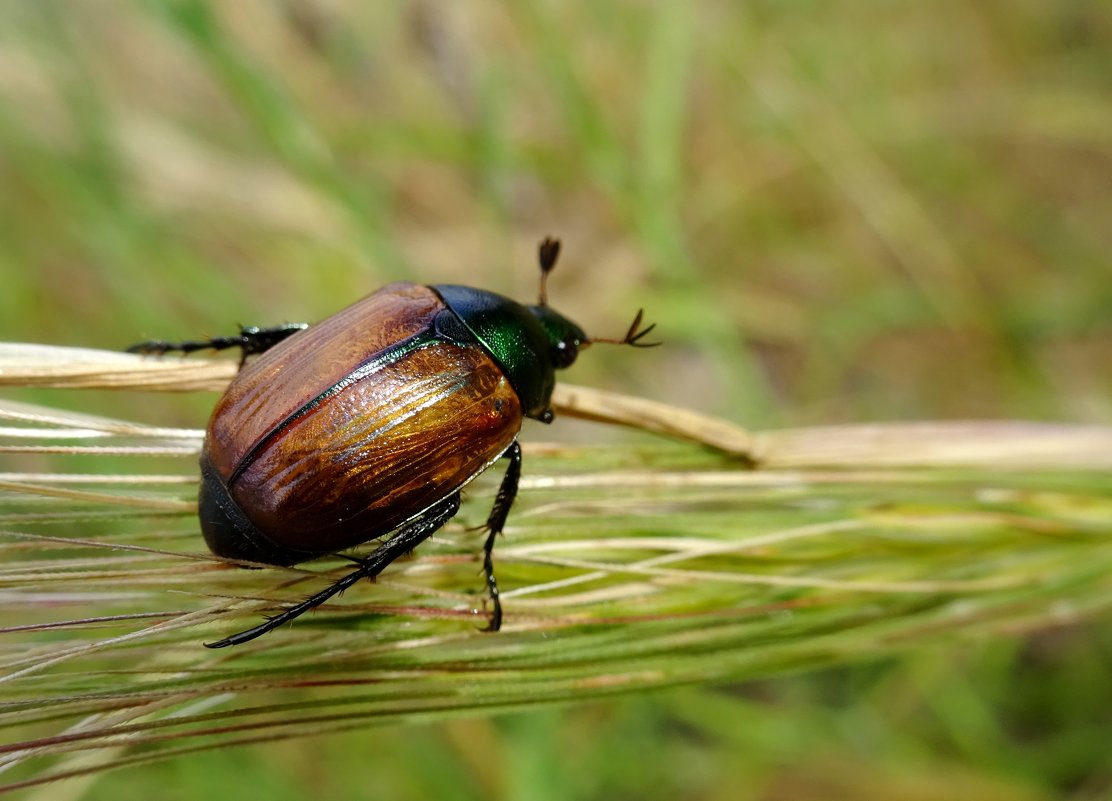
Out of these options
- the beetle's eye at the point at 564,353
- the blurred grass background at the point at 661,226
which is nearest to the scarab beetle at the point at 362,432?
the beetle's eye at the point at 564,353

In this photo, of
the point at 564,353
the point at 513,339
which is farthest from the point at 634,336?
the point at 513,339

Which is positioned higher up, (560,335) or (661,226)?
(661,226)

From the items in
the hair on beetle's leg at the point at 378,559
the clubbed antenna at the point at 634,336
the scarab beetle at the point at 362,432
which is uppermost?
the clubbed antenna at the point at 634,336

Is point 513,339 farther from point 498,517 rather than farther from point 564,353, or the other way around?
point 498,517

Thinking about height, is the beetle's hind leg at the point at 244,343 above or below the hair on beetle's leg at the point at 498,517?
below

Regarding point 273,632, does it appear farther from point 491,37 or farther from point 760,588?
point 491,37

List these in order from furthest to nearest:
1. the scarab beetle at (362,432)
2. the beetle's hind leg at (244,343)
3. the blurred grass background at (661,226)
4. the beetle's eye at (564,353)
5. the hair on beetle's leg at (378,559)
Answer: the blurred grass background at (661,226), the beetle's eye at (564,353), the beetle's hind leg at (244,343), the scarab beetle at (362,432), the hair on beetle's leg at (378,559)

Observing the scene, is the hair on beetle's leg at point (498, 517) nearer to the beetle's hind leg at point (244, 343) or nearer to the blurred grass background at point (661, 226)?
the beetle's hind leg at point (244, 343)

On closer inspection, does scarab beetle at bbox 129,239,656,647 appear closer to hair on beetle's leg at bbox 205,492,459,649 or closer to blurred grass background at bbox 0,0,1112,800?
hair on beetle's leg at bbox 205,492,459,649
